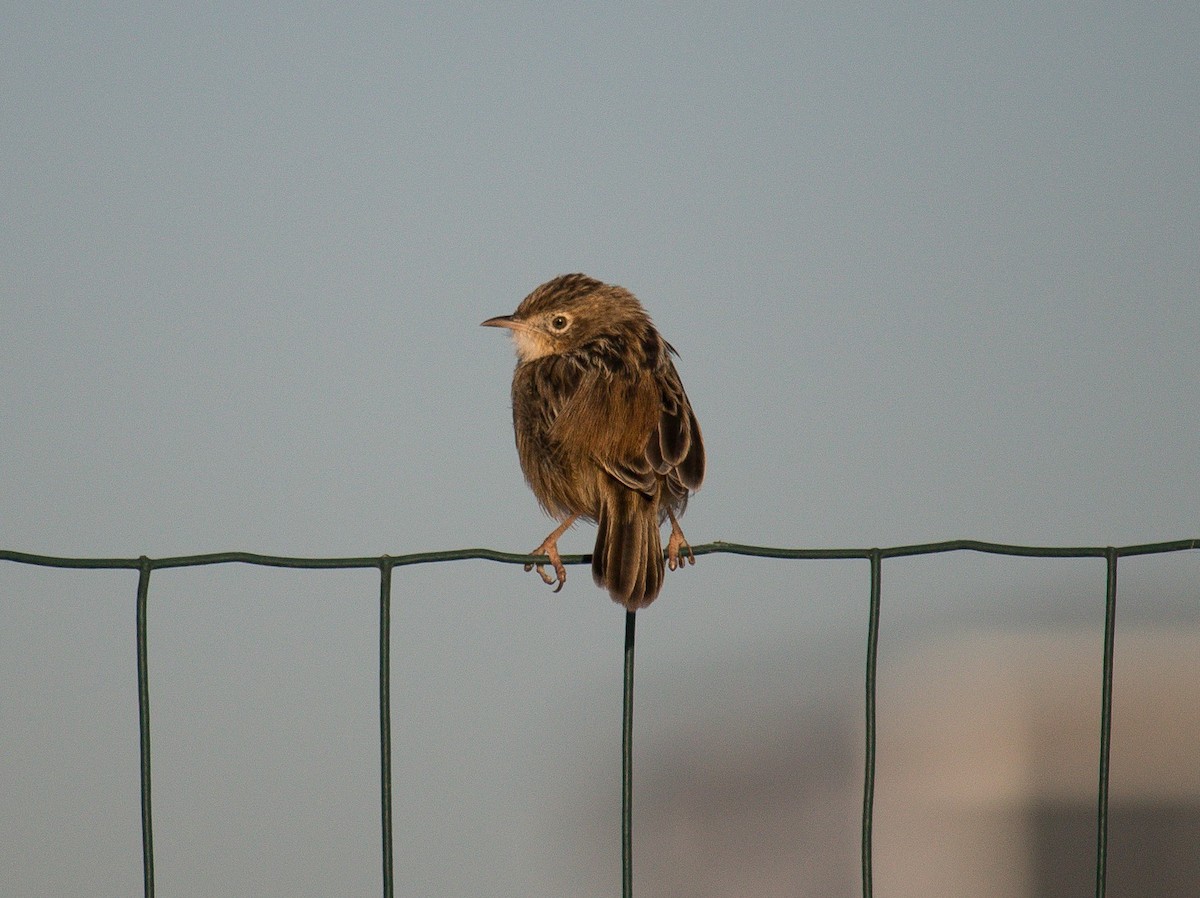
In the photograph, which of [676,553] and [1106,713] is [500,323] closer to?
[676,553]

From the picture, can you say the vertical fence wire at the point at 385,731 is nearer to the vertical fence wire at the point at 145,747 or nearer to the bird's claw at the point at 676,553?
the vertical fence wire at the point at 145,747

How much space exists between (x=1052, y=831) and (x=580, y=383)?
2756 cm

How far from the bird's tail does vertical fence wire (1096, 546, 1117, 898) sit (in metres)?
1.55

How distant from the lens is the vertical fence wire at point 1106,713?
3.85 m

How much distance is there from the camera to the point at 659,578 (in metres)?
5.11

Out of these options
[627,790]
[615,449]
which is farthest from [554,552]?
[627,790]

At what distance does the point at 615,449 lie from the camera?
569 cm

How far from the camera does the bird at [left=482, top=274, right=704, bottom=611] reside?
17.2 ft

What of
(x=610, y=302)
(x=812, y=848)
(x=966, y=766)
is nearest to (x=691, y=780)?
(x=812, y=848)

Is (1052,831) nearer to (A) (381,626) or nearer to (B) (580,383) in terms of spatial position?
(B) (580,383)

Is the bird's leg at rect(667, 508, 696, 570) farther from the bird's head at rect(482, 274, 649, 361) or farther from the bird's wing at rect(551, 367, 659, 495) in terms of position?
the bird's head at rect(482, 274, 649, 361)

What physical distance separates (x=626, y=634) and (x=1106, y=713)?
1274 millimetres

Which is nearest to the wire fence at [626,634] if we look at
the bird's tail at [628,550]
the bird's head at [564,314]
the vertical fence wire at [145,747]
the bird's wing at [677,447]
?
the vertical fence wire at [145,747]

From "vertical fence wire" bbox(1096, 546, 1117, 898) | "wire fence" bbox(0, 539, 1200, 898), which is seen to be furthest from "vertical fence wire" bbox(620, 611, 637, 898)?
"vertical fence wire" bbox(1096, 546, 1117, 898)
